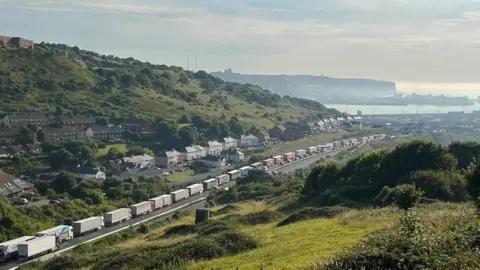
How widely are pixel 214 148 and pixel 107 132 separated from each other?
1581 centimetres

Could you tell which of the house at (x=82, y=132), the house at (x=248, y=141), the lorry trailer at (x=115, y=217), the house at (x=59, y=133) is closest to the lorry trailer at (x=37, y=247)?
the lorry trailer at (x=115, y=217)

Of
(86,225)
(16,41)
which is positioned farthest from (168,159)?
(16,41)

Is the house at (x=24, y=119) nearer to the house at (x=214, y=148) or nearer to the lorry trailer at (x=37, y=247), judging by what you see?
the house at (x=214, y=148)

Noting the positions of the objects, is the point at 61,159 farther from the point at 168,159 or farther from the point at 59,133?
the point at 168,159

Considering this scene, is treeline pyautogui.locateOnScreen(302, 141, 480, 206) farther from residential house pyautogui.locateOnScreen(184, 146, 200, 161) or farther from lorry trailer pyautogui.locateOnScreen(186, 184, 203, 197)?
residential house pyautogui.locateOnScreen(184, 146, 200, 161)

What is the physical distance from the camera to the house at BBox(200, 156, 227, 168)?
7300cm

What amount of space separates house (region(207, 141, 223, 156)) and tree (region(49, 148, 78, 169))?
25.7 meters

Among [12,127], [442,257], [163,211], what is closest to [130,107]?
[12,127]

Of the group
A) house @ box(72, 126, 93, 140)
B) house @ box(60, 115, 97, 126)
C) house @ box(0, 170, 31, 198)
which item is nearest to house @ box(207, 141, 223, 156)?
house @ box(60, 115, 97, 126)

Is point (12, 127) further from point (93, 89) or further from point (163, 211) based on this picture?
point (163, 211)

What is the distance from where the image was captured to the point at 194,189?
174 feet

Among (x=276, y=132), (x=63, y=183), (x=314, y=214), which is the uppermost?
(x=314, y=214)

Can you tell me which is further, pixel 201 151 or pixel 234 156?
pixel 201 151

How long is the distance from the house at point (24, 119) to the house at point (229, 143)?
87.1ft
